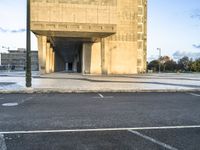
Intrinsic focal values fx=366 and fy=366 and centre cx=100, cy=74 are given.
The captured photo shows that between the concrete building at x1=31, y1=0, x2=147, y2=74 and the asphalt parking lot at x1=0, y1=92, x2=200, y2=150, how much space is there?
43.5m

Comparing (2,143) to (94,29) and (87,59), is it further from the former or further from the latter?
(87,59)

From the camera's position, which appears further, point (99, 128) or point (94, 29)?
point (94, 29)

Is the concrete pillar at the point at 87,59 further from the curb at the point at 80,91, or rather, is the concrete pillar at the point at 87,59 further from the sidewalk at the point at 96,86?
the curb at the point at 80,91

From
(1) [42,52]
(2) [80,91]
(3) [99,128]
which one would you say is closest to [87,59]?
(1) [42,52]

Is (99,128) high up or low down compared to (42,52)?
down

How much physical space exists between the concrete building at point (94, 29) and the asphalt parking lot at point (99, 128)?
43.5m

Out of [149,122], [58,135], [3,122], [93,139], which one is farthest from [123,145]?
[3,122]

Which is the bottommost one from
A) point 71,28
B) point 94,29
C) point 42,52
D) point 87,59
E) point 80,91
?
point 80,91

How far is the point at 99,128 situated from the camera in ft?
27.9

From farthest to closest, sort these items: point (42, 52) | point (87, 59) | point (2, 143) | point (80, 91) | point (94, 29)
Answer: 1. point (87, 59)
2. point (42, 52)
3. point (94, 29)
4. point (80, 91)
5. point (2, 143)

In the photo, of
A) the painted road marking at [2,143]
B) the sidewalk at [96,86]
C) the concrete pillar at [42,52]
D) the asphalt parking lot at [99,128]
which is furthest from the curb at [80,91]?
the concrete pillar at [42,52]

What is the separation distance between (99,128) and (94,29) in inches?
1857

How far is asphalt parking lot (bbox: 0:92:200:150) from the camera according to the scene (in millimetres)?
6789

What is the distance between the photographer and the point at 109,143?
22.6 feet
